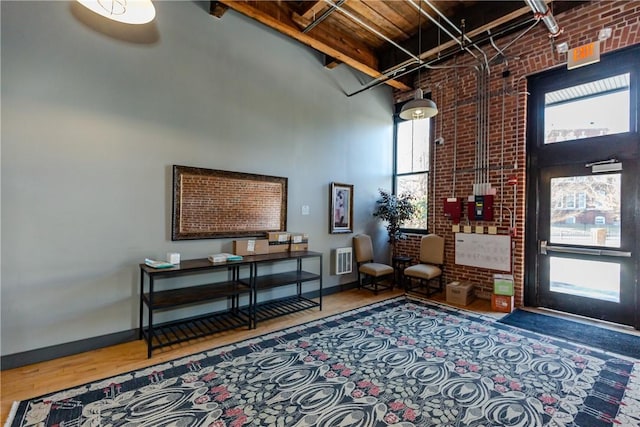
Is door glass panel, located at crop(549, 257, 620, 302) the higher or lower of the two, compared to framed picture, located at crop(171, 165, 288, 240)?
lower

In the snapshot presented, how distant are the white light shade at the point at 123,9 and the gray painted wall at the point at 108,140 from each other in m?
0.86

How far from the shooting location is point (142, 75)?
310cm

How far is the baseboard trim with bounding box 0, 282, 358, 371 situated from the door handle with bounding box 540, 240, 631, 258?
17.3ft

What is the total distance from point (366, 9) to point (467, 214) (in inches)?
135

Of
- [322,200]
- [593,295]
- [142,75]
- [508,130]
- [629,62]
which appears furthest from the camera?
[322,200]

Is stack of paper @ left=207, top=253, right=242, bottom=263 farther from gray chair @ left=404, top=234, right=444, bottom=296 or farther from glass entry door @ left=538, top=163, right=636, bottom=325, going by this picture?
glass entry door @ left=538, top=163, right=636, bottom=325

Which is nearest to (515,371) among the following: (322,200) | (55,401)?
(322,200)

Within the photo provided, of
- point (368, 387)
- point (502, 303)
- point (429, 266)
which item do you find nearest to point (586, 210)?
point (502, 303)

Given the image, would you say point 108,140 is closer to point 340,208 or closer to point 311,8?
point 311,8

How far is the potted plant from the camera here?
5.32 meters

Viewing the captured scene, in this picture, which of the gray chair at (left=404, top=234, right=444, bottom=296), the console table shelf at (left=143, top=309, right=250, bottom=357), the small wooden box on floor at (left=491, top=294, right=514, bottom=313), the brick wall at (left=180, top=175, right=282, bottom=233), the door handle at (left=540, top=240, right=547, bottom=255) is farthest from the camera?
the gray chair at (left=404, top=234, right=444, bottom=296)

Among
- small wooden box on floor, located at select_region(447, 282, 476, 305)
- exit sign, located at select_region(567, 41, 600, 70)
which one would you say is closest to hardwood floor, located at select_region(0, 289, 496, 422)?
small wooden box on floor, located at select_region(447, 282, 476, 305)

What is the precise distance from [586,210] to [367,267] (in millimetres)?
3012

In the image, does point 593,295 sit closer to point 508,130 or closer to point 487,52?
point 508,130
